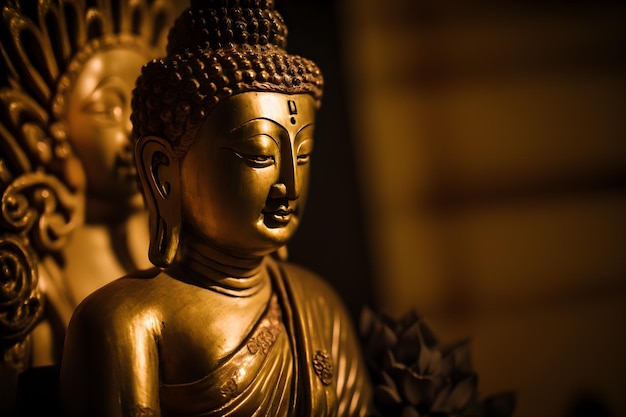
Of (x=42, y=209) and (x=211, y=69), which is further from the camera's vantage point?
(x=42, y=209)

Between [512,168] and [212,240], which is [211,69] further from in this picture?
[512,168]

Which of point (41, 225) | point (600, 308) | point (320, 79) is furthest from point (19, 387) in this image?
point (600, 308)

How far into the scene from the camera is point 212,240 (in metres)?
0.90

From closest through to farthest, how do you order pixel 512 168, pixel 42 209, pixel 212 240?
pixel 212 240
pixel 42 209
pixel 512 168

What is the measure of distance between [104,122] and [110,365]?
483mm

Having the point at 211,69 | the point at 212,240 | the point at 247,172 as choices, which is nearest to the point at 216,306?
the point at 212,240

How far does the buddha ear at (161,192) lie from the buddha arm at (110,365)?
0.10m

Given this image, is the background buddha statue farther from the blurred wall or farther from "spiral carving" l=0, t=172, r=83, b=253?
the blurred wall

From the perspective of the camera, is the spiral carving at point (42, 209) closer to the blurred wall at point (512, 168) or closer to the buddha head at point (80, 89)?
the buddha head at point (80, 89)

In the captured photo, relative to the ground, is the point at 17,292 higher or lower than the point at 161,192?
lower

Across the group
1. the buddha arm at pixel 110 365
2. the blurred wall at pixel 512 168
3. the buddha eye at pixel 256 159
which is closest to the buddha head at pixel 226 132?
the buddha eye at pixel 256 159

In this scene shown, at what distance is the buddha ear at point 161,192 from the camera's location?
890 millimetres

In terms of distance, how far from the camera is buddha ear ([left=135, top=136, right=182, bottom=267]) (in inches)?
35.0

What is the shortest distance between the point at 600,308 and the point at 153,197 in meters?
1.35
